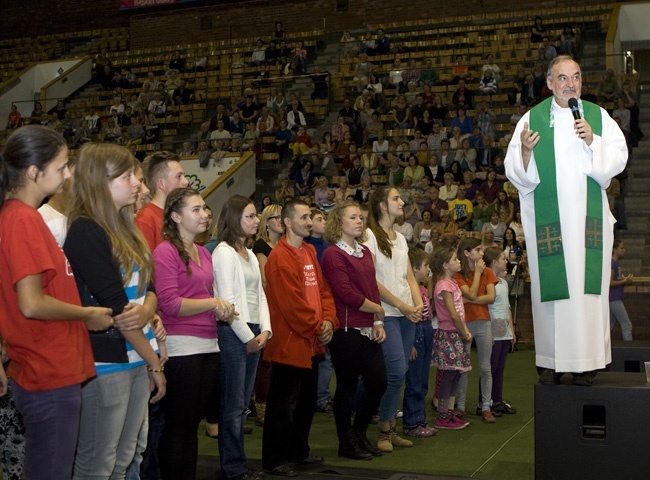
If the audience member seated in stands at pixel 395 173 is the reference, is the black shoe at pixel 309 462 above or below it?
below

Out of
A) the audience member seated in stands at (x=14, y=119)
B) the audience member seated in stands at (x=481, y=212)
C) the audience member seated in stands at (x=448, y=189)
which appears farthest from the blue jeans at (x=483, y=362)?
the audience member seated in stands at (x=14, y=119)

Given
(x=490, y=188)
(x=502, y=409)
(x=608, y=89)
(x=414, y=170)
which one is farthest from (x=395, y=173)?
(x=502, y=409)

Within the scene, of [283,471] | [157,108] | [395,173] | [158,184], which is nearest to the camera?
[158,184]

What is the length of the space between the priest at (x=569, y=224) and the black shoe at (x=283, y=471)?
1506mm

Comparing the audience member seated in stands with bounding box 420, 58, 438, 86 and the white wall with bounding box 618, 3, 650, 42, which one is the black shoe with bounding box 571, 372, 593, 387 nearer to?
the audience member seated in stands with bounding box 420, 58, 438, 86

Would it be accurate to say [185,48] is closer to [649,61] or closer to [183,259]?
[649,61]

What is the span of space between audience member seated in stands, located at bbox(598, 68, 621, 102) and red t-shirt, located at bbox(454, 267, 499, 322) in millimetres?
7881

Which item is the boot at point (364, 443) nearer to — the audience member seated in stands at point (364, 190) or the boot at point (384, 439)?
the boot at point (384, 439)

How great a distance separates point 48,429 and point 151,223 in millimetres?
1638

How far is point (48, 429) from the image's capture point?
281cm

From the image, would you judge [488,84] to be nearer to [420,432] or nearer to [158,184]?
[420,432]

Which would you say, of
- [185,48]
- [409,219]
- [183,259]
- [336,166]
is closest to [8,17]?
[185,48]

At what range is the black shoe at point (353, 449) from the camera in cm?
542

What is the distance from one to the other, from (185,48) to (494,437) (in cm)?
1633
